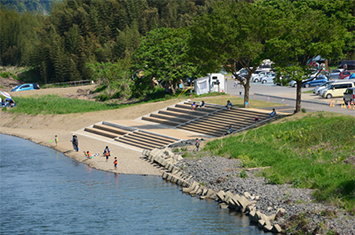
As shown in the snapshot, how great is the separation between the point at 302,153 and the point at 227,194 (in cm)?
834

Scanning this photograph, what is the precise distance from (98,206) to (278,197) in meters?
10.9

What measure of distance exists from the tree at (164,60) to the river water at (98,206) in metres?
27.1

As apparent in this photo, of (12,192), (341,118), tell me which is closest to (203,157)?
(341,118)

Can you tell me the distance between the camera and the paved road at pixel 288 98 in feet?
145

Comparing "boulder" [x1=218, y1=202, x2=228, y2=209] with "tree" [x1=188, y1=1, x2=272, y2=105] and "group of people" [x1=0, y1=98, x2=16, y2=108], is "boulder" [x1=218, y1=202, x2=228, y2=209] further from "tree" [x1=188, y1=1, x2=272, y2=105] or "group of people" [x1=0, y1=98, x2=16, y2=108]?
"group of people" [x1=0, y1=98, x2=16, y2=108]

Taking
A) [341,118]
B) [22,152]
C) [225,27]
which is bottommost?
[22,152]

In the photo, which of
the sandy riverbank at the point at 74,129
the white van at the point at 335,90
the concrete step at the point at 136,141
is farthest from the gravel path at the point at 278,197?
the white van at the point at 335,90

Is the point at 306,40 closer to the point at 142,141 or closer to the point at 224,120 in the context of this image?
the point at 224,120

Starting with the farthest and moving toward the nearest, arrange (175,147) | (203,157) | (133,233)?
(175,147) < (203,157) < (133,233)

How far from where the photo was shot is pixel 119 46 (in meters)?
107

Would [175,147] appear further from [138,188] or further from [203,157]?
[138,188]

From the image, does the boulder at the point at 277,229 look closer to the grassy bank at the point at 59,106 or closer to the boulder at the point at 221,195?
the boulder at the point at 221,195

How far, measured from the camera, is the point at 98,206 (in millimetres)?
25859

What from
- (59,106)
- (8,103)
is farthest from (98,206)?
(8,103)
